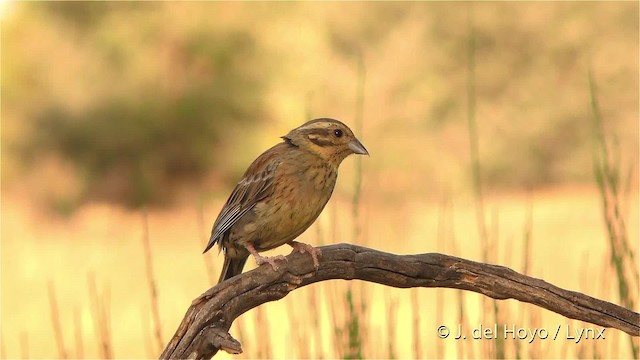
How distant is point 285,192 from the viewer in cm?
484

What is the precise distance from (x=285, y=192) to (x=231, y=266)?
0.64m

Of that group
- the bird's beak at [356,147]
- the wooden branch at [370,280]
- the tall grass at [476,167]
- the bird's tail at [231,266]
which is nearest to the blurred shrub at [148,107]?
the bird's tail at [231,266]

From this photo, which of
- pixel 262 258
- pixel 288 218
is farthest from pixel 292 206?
pixel 262 258

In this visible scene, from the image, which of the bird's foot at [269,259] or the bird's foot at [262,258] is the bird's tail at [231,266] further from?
the bird's foot at [269,259]

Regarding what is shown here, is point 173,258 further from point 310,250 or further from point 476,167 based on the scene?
point 310,250

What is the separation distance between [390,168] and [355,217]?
1833cm

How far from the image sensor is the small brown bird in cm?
479

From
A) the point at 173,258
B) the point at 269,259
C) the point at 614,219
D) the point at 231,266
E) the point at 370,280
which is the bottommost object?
the point at 370,280

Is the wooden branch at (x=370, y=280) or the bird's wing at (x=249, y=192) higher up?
the bird's wing at (x=249, y=192)

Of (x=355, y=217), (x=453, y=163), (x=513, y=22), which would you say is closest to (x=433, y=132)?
(x=453, y=163)

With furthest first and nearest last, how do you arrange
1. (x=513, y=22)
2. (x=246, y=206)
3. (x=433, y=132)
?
(x=513, y=22)
(x=433, y=132)
(x=246, y=206)

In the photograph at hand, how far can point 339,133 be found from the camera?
4.98 metres

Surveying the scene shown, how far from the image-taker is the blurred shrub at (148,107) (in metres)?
21.0

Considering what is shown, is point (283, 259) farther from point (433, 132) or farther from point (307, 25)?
point (433, 132)
